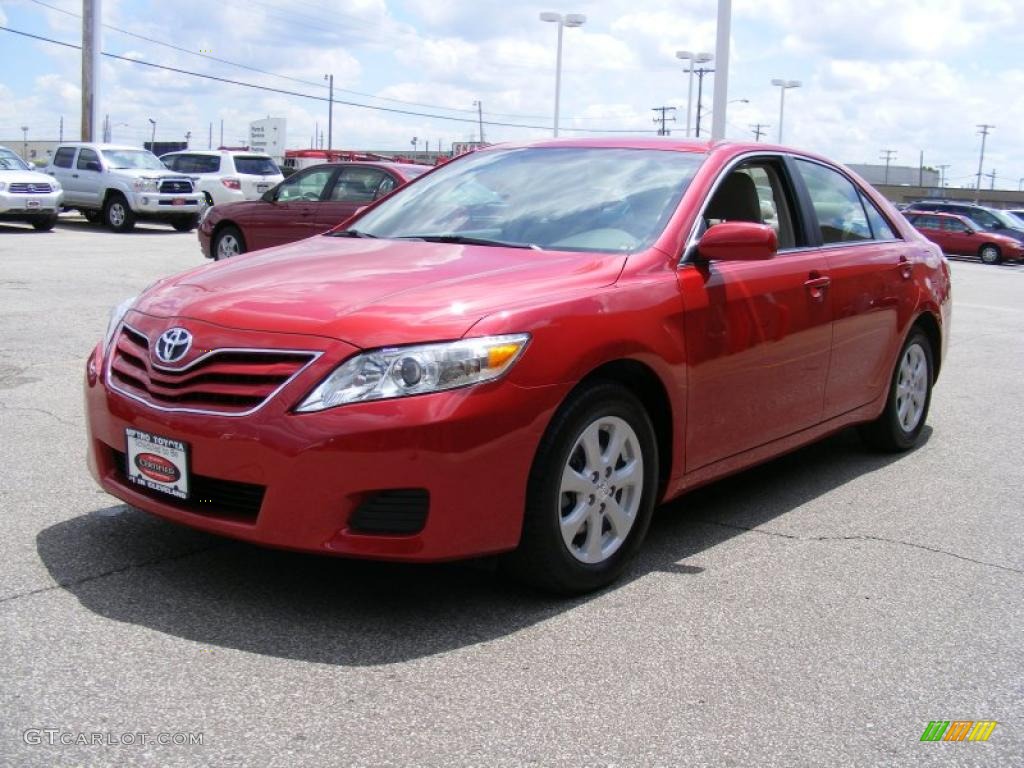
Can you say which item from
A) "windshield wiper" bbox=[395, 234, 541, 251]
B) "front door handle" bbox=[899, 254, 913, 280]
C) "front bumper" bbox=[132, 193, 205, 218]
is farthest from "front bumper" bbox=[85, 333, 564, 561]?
"front bumper" bbox=[132, 193, 205, 218]

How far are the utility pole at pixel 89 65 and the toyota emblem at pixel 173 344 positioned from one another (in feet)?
100

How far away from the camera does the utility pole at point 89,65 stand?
30984 millimetres

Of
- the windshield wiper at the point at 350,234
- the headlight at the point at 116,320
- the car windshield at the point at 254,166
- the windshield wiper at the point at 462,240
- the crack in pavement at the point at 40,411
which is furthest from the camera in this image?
the car windshield at the point at 254,166

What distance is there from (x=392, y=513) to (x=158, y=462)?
81cm

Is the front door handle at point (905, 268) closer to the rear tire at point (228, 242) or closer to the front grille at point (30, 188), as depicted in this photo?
the rear tire at point (228, 242)

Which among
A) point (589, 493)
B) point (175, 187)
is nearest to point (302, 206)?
point (175, 187)

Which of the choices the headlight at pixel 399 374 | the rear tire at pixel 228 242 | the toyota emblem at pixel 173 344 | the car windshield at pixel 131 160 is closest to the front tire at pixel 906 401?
the headlight at pixel 399 374

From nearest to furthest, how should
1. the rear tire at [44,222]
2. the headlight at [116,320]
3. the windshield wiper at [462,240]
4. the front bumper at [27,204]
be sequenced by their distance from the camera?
1. the headlight at [116,320]
2. the windshield wiper at [462,240]
3. the front bumper at [27,204]
4. the rear tire at [44,222]

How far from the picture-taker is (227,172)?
27453mm

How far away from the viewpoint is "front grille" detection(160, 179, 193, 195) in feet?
78.3

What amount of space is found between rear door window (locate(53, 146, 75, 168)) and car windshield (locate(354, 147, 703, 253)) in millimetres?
22180

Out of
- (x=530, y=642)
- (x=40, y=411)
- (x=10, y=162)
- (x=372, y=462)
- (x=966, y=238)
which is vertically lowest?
(x=530, y=642)

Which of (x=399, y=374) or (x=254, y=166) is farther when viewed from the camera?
(x=254, y=166)

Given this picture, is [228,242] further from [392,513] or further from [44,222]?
[392,513]
